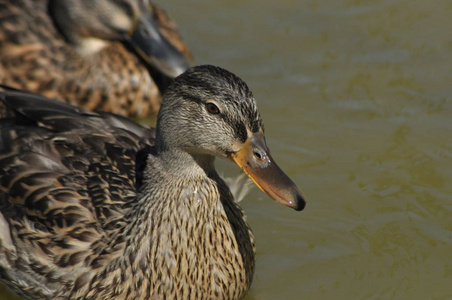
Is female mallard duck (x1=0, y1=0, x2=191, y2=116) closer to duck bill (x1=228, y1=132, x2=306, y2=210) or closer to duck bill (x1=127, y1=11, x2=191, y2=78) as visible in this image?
duck bill (x1=127, y1=11, x2=191, y2=78)

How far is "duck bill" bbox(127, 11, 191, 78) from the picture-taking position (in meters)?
7.26

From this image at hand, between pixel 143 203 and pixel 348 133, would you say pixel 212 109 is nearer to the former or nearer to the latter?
pixel 143 203

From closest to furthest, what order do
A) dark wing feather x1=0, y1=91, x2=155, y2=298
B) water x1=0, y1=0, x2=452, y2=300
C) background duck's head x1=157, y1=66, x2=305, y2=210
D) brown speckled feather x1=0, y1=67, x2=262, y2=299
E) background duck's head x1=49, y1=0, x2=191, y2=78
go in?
1. background duck's head x1=157, y1=66, x2=305, y2=210
2. brown speckled feather x1=0, y1=67, x2=262, y2=299
3. dark wing feather x1=0, y1=91, x2=155, y2=298
4. water x1=0, y1=0, x2=452, y2=300
5. background duck's head x1=49, y1=0, x2=191, y2=78

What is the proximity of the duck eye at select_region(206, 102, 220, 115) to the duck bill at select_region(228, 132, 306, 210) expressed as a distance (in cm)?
23

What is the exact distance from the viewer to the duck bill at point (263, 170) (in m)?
4.77

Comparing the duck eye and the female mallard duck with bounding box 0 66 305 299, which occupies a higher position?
the duck eye

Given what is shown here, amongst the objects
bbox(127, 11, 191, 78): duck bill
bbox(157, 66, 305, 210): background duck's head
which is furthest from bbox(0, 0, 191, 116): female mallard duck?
bbox(157, 66, 305, 210): background duck's head

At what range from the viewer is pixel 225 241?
17.4 ft

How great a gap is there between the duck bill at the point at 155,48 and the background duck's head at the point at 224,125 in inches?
92.8

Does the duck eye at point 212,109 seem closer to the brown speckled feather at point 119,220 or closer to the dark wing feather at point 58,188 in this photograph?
the brown speckled feather at point 119,220

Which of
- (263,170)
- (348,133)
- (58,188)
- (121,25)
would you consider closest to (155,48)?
(121,25)

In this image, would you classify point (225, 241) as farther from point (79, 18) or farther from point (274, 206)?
point (79, 18)

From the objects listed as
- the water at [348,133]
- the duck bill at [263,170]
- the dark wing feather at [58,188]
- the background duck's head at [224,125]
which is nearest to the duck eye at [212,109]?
the background duck's head at [224,125]

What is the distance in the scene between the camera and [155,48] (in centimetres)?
732
